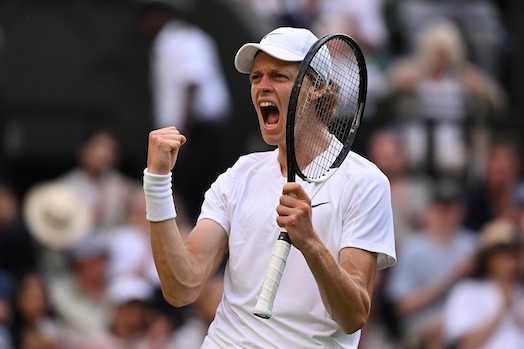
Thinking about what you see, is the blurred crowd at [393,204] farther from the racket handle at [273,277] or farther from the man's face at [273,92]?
the racket handle at [273,277]

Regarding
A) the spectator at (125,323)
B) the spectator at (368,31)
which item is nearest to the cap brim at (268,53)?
the spectator at (125,323)

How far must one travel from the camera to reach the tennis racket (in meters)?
5.03

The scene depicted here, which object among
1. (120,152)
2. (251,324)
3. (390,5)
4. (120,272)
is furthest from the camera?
(390,5)

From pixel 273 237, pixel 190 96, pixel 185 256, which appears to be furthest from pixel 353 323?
pixel 190 96

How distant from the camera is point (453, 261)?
409 inches

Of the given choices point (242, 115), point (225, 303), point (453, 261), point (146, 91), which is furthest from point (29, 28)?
point (225, 303)

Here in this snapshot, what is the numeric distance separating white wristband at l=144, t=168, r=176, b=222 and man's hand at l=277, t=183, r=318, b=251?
0.48 meters

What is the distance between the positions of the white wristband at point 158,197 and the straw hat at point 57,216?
18.0 ft

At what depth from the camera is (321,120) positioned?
5316 millimetres

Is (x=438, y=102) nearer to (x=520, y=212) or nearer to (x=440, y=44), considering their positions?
(x=440, y=44)

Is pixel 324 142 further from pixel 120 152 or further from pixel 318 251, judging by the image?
pixel 120 152

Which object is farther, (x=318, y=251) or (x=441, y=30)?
(x=441, y=30)

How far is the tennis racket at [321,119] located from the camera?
503cm

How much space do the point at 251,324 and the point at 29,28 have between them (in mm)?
7747
